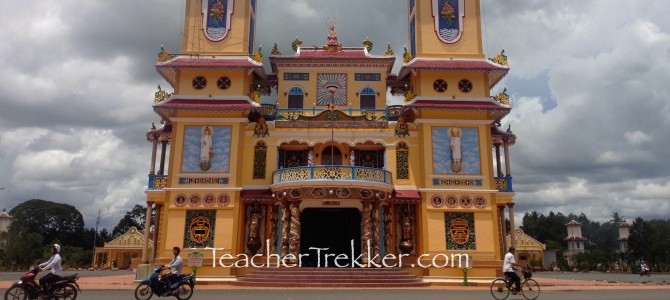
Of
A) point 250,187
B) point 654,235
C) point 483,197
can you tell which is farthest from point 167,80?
point 654,235

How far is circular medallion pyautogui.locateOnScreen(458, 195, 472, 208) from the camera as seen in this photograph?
22.6 m

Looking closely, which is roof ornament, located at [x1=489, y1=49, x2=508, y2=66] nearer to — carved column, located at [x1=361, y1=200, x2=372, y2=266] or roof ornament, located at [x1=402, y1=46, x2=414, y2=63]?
roof ornament, located at [x1=402, y1=46, x2=414, y2=63]

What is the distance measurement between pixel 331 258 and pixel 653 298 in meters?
14.2

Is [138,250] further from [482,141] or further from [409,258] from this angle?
[482,141]

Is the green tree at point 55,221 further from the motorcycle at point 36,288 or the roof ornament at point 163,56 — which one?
the motorcycle at point 36,288

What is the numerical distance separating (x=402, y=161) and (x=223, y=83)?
9742 mm

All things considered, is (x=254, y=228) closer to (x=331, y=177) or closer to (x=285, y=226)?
(x=285, y=226)

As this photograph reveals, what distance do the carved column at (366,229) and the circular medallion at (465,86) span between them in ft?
25.3

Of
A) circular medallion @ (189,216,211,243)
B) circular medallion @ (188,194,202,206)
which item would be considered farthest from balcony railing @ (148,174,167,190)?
circular medallion @ (189,216,211,243)

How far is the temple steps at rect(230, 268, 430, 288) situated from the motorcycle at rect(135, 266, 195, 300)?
6649mm

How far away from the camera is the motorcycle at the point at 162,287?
39.3 feet

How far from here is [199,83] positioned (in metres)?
24.0

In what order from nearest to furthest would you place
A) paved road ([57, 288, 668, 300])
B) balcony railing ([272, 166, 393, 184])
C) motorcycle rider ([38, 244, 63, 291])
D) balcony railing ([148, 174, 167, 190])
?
motorcycle rider ([38, 244, 63, 291]) < paved road ([57, 288, 668, 300]) < balcony railing ([272, 166, 393, 184]) < balcony railing ([148, 174, 167, 190])

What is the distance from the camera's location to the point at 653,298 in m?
13.0
